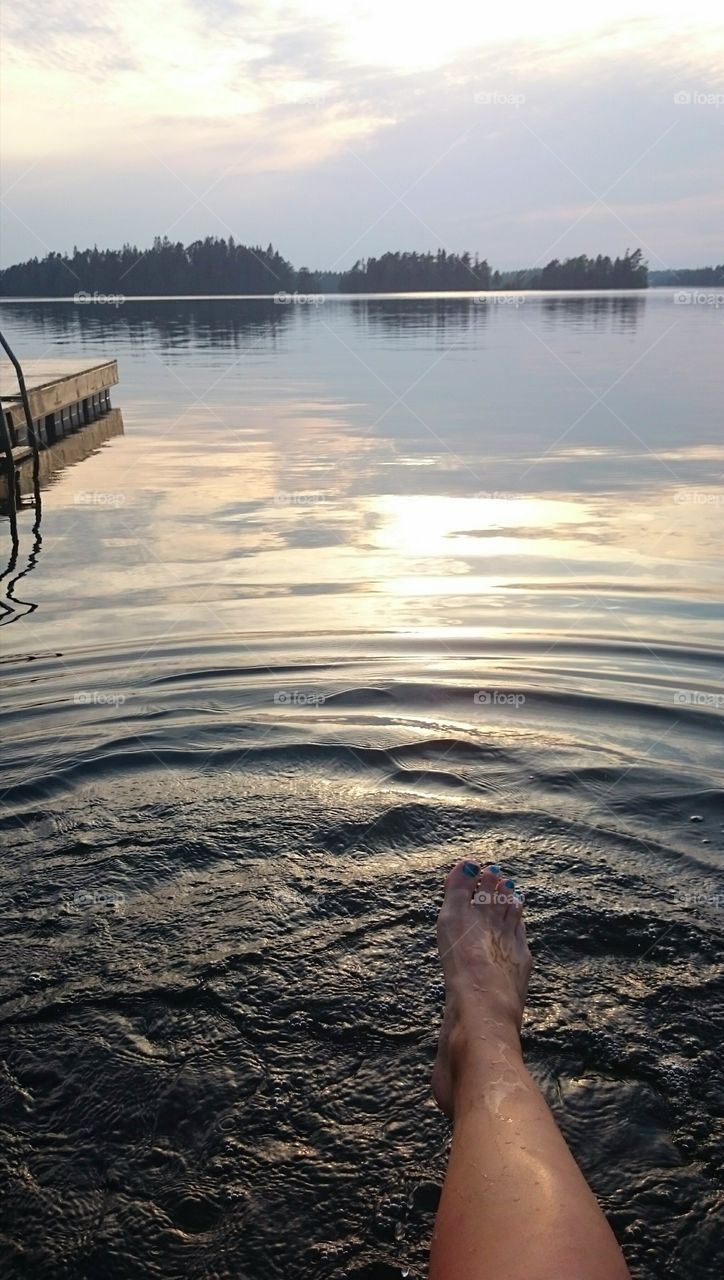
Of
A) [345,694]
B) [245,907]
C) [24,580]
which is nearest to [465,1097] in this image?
[245,907]

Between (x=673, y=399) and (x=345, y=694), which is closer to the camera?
(x=345, y=694)

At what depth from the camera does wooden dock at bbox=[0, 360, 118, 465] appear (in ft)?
50.3

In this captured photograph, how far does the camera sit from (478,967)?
9.81ft

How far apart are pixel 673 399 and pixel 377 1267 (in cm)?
1928

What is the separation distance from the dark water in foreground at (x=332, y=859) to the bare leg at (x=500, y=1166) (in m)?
0.17

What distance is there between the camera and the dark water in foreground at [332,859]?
2.41 m

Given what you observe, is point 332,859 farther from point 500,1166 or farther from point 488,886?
point 500,1166

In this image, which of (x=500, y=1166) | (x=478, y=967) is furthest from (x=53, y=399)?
(x=500, y=1166)

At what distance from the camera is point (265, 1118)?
2596 millimetres

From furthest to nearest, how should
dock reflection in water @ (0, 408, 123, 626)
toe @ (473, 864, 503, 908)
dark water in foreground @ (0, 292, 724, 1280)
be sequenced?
dock reflection in water @ (0, 408, 123, 626) → toe @ (473, 864, 503, 908) → dark water in foreground @ (0, 292, 724, 1280)

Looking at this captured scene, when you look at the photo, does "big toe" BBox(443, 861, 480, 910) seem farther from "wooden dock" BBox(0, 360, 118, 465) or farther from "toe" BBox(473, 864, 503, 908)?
"wooden dock" BBox(0, 360, 118, 465)

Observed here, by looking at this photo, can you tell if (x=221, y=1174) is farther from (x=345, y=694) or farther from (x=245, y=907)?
(x=345, y=694)

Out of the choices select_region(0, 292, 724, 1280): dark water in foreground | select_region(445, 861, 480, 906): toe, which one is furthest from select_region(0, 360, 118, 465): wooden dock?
select_region(445, 861, 480, 906): toe

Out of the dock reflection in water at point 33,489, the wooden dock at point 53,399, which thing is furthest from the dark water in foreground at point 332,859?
the wooden dock at point 53,399
